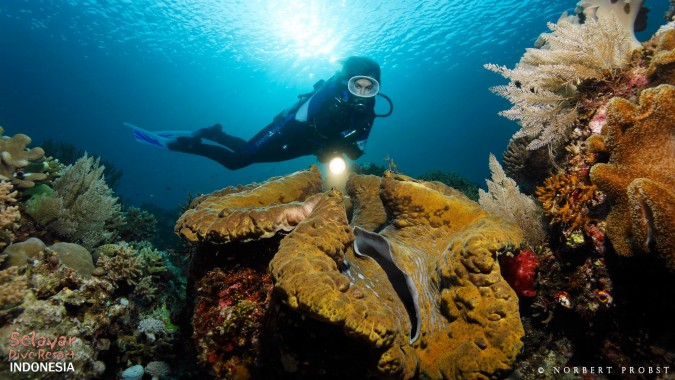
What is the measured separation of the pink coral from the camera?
2.63 metres

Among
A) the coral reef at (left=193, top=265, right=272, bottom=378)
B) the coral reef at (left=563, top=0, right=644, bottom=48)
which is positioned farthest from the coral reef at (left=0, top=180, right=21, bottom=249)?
the coral reef at (left=563, top=0, right=644, bottom=48)

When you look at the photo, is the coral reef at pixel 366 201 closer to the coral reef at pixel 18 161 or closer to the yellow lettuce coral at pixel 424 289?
the yellow lettuce coral at pixel 424 289

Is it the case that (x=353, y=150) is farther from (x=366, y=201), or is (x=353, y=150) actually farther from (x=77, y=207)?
(x=77, y=207)

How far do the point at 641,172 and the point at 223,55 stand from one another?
54722mm

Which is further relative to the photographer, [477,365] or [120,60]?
[120,60]

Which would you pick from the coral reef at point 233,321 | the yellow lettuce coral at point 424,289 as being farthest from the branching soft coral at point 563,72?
the coral reef at point 233,321

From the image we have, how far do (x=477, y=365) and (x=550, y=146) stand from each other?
7.80 ft

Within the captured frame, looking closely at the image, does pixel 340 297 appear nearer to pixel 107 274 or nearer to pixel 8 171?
pixel 107 274

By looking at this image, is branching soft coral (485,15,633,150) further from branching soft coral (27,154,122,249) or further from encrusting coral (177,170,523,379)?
branching soft coral (27,154,122,249)

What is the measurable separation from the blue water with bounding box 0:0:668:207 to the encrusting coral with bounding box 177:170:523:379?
32690 millimetres

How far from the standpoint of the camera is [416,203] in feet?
8.80

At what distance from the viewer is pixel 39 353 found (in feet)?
7.41

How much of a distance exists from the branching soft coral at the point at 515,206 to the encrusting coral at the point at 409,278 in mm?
892

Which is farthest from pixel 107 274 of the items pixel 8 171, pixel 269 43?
pixel 269 43
